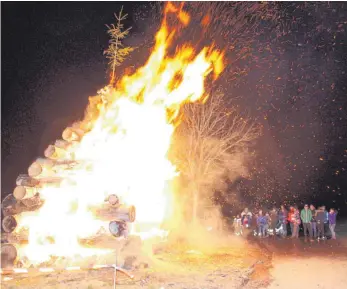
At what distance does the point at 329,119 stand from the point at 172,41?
2283 centimetres

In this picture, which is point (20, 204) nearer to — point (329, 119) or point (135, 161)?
point (135, 161)

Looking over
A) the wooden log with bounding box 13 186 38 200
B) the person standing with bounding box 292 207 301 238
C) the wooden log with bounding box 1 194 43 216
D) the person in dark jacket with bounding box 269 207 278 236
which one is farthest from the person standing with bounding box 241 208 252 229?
the wooden log with bounding box 13 186 38 200

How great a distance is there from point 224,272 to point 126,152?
15.3ft

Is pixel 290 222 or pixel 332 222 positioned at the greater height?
pixel 332 222

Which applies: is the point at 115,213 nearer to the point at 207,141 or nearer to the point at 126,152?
the point at 126,152

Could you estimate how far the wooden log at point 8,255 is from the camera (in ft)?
32.7

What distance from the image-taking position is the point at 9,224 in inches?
415

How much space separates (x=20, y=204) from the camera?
35.4ft

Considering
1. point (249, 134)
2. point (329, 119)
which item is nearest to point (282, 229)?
point (249, 134)

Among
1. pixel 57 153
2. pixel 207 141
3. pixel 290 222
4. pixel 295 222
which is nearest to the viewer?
pixel 57 153

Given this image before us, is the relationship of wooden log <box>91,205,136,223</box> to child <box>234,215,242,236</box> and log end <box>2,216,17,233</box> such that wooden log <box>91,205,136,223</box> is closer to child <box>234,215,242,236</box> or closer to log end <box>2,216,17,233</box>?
log end <box>2,216,17,233</box>

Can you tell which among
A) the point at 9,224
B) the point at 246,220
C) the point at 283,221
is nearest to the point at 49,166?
the point at 9,224

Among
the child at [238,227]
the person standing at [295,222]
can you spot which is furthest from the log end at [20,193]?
the person standing at [295,222]

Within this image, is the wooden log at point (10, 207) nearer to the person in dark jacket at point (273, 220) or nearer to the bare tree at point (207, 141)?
the person in dark jacket at point (273, 220)
